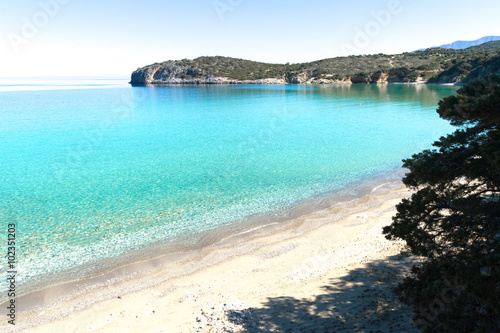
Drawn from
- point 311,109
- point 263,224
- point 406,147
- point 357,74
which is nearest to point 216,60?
point 357,74

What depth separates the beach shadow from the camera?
271 inches

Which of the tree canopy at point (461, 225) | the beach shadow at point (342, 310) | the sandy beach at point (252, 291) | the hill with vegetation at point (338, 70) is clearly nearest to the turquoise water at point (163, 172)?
the sandy beach at point (252, 291)

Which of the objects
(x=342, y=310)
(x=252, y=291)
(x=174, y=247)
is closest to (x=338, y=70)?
(x=174, y=247)

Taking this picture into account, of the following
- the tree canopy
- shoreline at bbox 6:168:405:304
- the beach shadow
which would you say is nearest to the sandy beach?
the beach shadow

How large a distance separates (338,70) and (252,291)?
152474 mm

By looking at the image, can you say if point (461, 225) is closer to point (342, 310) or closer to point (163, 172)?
point (342, 310)

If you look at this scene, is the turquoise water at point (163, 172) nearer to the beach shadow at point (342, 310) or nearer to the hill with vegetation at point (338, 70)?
the beach shadow at point (342, 310)

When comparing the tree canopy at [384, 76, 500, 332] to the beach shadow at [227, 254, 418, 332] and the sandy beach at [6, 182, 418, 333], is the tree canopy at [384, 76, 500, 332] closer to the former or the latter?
the beach shadow at [227, 254, 418, 332]

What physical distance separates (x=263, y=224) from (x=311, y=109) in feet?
145

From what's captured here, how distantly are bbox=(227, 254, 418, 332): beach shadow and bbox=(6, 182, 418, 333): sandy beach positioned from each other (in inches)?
0.9

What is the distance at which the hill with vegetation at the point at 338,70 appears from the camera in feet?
378

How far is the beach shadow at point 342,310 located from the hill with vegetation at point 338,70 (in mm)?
113329

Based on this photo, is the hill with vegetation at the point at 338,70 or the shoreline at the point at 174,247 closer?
the shoreline at the point at 174,247

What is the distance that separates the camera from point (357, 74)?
425ft
